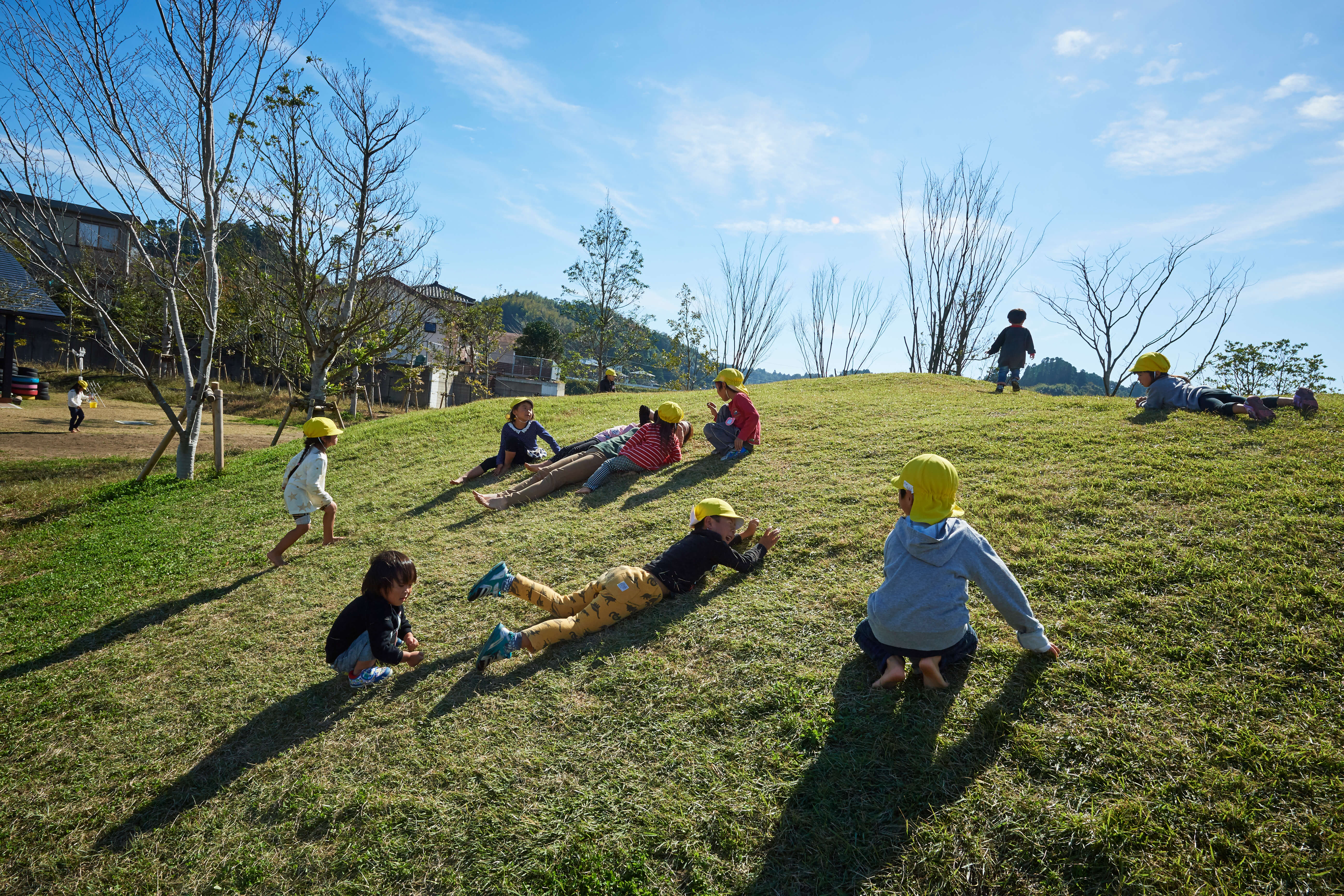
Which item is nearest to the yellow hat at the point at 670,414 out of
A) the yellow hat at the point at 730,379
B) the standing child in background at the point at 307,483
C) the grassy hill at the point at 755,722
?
the yellow hat at the point at 730,379

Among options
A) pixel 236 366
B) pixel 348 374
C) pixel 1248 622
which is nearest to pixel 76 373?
pixel 236 366

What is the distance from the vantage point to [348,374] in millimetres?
22375

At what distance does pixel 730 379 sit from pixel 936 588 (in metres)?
4.94

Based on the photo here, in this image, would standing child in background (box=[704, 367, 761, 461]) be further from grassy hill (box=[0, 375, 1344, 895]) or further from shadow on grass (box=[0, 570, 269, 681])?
shadow on grass (box=[0, 570, 269, 681])

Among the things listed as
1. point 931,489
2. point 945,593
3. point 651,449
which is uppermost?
point 931,489

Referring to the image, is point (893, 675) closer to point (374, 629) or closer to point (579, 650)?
point (579, 650)

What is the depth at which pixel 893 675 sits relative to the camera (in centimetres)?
320

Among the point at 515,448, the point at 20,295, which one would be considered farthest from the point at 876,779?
the point at 20,295

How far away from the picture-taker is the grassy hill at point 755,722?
247 centimetres

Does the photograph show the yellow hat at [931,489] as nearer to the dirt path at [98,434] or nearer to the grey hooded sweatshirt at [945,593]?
the grey hooded sweatshirt at [945,593]

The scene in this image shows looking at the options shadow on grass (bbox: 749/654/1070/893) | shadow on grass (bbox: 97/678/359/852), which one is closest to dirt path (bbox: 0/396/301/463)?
shadow on grass (bbox: 97/678/359/852)

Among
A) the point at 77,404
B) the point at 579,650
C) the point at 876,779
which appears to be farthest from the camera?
the point at 77,404

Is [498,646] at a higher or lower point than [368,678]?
higher

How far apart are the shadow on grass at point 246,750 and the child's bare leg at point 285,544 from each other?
253 cm
